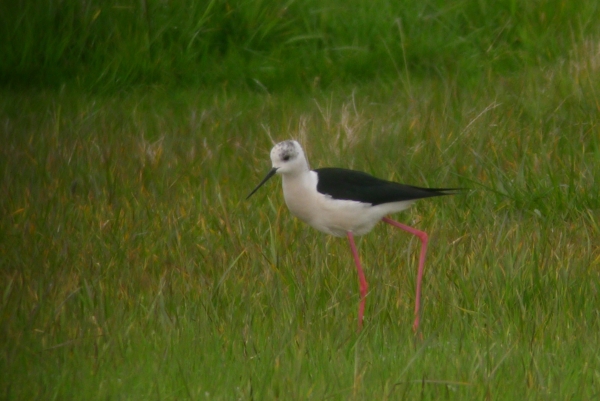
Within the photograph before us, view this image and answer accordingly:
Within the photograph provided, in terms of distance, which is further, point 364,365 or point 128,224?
Answer: point 128,224

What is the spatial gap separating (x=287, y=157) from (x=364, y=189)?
360 mm

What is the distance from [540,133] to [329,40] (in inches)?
110

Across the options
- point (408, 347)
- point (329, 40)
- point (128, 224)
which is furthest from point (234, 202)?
point (329, 40)

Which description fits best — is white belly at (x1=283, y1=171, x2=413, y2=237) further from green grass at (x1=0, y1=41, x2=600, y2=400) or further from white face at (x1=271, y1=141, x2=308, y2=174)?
green grass at (x1=0, y1=41, x2=600, y2=400)

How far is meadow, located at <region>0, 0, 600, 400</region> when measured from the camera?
130 inches

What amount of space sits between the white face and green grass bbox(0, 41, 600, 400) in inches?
12.4

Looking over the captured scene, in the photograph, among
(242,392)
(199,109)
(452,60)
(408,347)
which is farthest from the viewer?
(452,60)

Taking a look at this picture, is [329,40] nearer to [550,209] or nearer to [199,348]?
[550,209]

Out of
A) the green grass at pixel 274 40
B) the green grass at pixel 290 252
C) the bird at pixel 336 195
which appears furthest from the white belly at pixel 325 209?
the green grass at pixel 274 40

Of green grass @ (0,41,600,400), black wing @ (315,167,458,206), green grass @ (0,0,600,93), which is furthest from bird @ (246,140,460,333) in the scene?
green grass @ (0,0,600,93)

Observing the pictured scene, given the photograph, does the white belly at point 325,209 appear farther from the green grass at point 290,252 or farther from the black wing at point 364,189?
the green grass at point 290,252

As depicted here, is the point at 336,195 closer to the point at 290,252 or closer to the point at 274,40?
the point at 290,252

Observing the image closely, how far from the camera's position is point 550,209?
496cm

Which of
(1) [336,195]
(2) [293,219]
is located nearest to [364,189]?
(1) [336,195]
